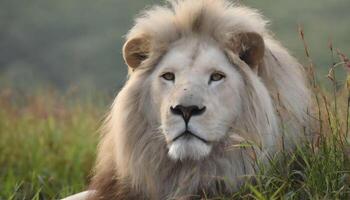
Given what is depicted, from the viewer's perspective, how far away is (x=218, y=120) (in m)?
4.92

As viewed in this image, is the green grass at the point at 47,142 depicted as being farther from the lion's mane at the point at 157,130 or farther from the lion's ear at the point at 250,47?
the lion's ear at the point at 250,47

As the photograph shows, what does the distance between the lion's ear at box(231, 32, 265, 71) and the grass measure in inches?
13.6

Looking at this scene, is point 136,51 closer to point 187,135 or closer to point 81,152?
point 187,135

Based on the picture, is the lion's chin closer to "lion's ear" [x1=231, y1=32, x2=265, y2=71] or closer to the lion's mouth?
the lion's mouth

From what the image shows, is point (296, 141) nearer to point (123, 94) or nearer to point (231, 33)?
point (231, 33)

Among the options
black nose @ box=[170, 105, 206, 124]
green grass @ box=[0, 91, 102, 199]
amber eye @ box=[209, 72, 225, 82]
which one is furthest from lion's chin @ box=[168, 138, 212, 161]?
green grass @ box=[0, 91, 102, 199]

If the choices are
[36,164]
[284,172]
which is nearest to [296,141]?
[284,172]

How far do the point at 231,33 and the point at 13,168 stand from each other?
4284 mm

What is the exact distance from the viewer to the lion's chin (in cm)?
488

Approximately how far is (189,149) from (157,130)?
0.38 m

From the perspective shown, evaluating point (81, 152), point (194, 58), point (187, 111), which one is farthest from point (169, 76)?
point (81, 152)

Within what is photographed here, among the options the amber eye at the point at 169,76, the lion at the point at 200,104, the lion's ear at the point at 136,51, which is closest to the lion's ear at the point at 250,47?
the lion at the point at 200,104

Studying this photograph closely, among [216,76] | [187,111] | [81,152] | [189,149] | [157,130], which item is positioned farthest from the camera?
[81,152]

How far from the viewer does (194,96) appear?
15.9 feet
